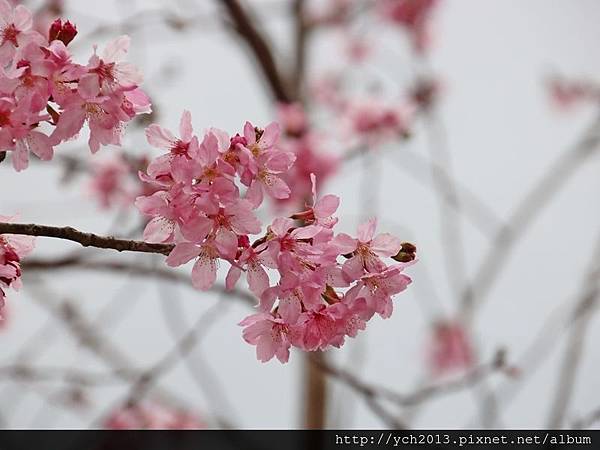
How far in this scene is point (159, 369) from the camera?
2377 mm

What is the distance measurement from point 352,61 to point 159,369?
3361mm

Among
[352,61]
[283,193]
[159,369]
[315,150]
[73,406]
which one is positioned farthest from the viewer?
[352,61]

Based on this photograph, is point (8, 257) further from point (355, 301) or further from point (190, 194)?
point (355, 301)

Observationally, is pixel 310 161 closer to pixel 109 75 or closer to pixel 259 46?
pixel 259 46

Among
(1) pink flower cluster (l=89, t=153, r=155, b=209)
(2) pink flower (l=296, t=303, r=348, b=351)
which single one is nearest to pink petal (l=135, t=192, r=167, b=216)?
(2) pink flower (l=296, t=303, r=348, b=351)

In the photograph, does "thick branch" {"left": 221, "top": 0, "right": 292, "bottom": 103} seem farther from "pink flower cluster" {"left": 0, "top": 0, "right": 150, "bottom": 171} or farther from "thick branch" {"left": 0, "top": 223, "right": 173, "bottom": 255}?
"thick branch" {"left": 0, "top": 223, "right": 173, "bottom": 255}

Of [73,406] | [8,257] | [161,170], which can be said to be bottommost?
[73,406]

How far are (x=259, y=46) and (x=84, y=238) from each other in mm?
2798

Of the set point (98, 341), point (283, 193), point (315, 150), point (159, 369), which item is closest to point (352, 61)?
point (315, 150)

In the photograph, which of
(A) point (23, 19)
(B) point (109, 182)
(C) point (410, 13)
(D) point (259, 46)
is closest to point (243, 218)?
(A) point (23, 19)

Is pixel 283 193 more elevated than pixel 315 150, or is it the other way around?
pixel 283 193

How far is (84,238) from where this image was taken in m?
0.77

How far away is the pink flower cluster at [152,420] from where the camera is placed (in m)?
3.08

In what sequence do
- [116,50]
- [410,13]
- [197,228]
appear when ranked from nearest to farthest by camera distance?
1. [197,228]
2. [116,50]
3. [410,13]
